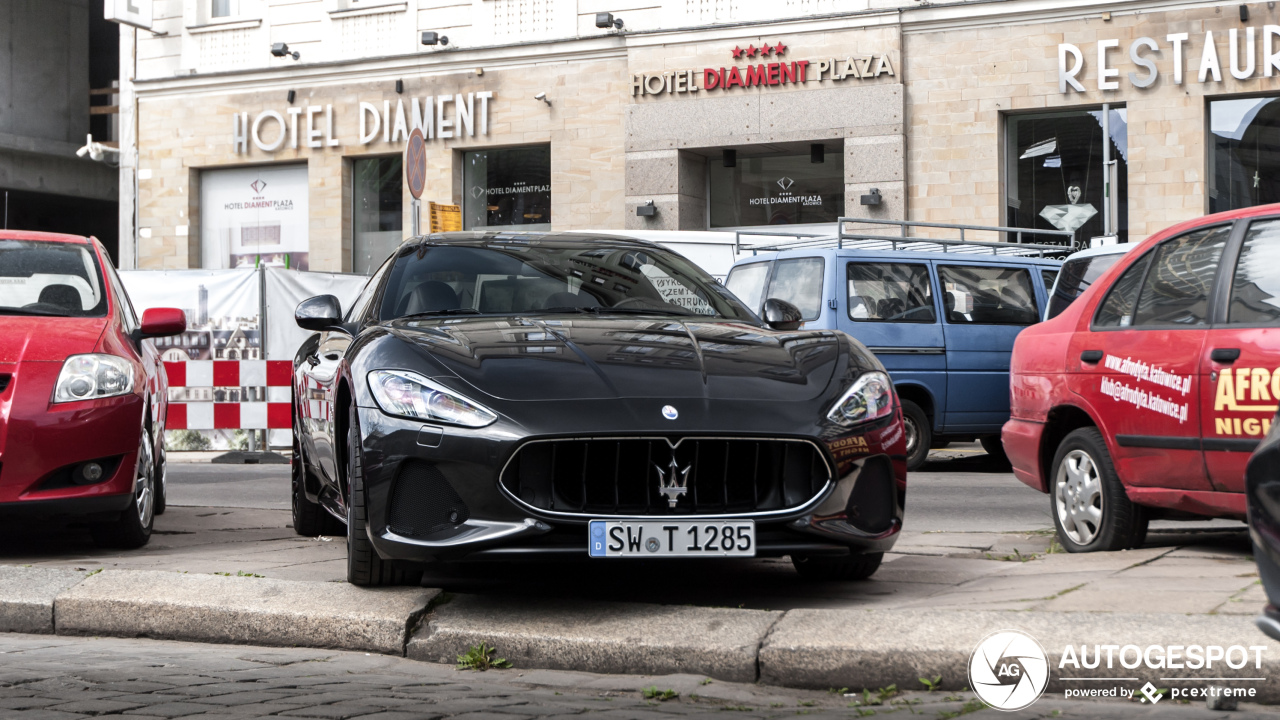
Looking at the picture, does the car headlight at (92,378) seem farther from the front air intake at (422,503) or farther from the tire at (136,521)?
the front air intake at (422,503)

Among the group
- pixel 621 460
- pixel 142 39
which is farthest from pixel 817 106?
pixel 621 460

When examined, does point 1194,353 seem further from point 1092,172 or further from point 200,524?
point 1092,172

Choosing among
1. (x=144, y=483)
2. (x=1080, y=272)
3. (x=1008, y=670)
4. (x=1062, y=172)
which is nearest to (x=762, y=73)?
(x=1062, y=172)

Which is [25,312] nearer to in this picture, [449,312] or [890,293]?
[449,312]

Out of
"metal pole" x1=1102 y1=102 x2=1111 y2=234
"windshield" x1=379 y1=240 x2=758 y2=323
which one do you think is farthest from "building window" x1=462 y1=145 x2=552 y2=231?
"windshield" x1=379 y1=240 x2=758 y2=323

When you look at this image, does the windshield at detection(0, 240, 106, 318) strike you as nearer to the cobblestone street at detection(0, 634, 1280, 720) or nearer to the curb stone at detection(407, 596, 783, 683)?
the cobblestone street at detection(0, 634, 1280, 720)

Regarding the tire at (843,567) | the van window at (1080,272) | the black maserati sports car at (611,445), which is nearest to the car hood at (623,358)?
the black maserati sports car at (611,445)

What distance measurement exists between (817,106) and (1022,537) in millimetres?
13994

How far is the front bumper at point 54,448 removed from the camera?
21.0 feet

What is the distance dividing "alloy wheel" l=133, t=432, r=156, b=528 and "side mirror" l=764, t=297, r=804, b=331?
2.98 m

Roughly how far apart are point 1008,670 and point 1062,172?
16.8 metres

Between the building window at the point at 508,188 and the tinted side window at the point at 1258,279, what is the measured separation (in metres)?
17.4

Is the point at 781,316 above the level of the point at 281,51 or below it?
below

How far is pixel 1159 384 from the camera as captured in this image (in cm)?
596
